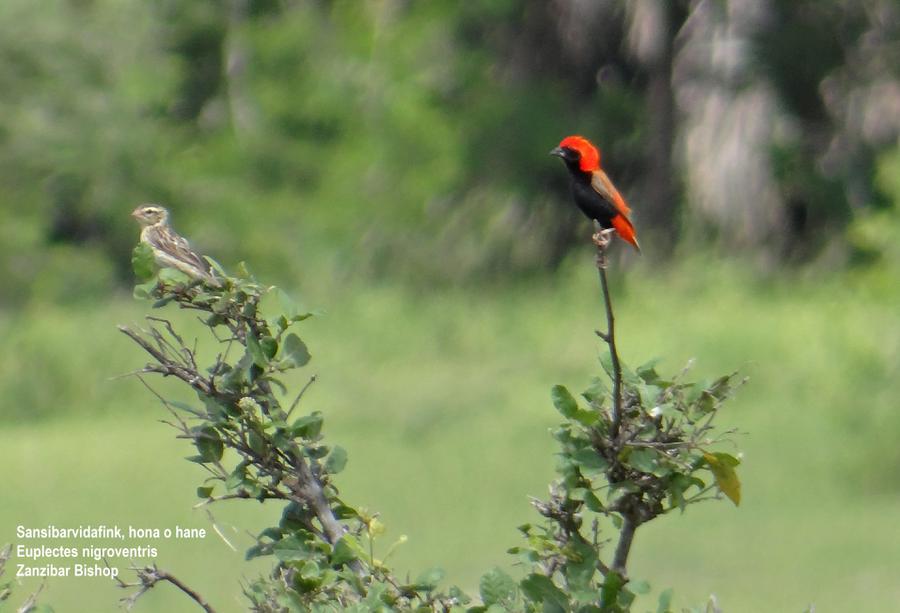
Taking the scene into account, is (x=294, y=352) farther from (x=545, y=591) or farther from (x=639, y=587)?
(x=639, y=587)

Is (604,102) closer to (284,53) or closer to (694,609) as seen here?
(284,53)

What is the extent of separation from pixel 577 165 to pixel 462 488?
32.0ft

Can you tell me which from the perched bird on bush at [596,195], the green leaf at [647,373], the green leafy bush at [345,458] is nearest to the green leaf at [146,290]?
the green leafy bush at [345,458]

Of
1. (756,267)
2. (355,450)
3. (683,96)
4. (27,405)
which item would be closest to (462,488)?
(355,450)

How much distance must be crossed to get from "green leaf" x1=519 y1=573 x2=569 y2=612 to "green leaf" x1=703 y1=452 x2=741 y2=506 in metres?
0.30

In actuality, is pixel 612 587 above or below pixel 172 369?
below

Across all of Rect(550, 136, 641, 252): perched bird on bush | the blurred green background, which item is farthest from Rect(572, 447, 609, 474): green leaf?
the blurred green background

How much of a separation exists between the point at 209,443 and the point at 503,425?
13.7 meters

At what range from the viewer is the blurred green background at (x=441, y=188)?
57.7ft

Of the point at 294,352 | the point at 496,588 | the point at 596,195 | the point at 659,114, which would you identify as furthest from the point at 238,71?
the point at 496,588

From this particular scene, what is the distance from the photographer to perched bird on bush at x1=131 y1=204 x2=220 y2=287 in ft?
9.44

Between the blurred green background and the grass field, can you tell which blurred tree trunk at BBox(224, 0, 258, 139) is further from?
the grass field

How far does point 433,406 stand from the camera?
55.0 feet

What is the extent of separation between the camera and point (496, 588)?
8.44 ft
